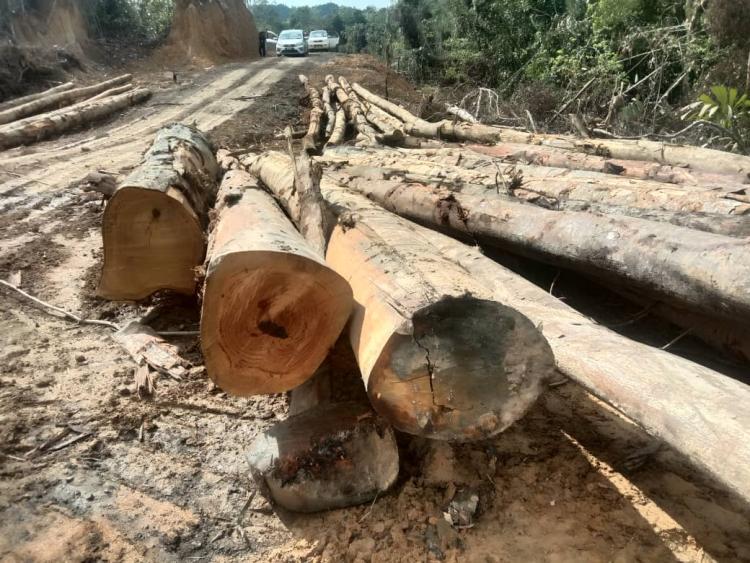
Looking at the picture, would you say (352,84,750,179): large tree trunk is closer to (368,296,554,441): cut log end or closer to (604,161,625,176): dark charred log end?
(604,161,625,176): dark charred log end

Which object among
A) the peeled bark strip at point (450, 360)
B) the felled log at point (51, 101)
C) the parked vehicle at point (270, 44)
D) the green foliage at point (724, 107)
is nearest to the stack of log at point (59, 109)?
the felled log at point (51, 101)

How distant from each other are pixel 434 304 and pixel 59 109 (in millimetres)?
14339

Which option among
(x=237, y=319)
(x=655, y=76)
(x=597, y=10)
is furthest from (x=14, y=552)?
(x=597, y=10)

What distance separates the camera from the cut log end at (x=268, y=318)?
8.54 feet

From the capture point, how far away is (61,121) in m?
12.2

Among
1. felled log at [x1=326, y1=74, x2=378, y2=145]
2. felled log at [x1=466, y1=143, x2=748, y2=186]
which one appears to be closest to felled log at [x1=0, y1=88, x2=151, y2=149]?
felled log at [x1=326, y1=74, x2=378, y2=145]

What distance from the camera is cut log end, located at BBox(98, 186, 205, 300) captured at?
4.11m

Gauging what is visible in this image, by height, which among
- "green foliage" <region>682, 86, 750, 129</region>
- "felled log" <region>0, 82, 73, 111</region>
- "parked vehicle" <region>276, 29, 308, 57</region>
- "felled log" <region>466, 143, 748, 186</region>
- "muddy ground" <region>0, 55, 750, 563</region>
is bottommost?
"muddy ground" <region>0, 55, 750, 563</region>

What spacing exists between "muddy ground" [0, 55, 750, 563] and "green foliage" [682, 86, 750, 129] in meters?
4.90

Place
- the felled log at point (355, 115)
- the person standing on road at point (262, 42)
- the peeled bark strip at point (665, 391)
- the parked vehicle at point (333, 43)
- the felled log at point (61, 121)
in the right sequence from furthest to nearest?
the parked vehicle at point (333, 43)
the person standing on road at point (262, 42)
the felled log at point (61, 121)
the felled log at point (355, 115)
the peeled bark strip at point (665, 391)

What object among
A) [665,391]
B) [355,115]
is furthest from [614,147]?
[355,115]

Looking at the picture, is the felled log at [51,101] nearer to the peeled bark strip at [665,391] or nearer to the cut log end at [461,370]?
the cut log end at [461,370]

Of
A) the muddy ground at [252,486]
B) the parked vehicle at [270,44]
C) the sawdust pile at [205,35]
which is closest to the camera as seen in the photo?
the muddy ground at [252,486]

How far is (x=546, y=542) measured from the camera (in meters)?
2.54
